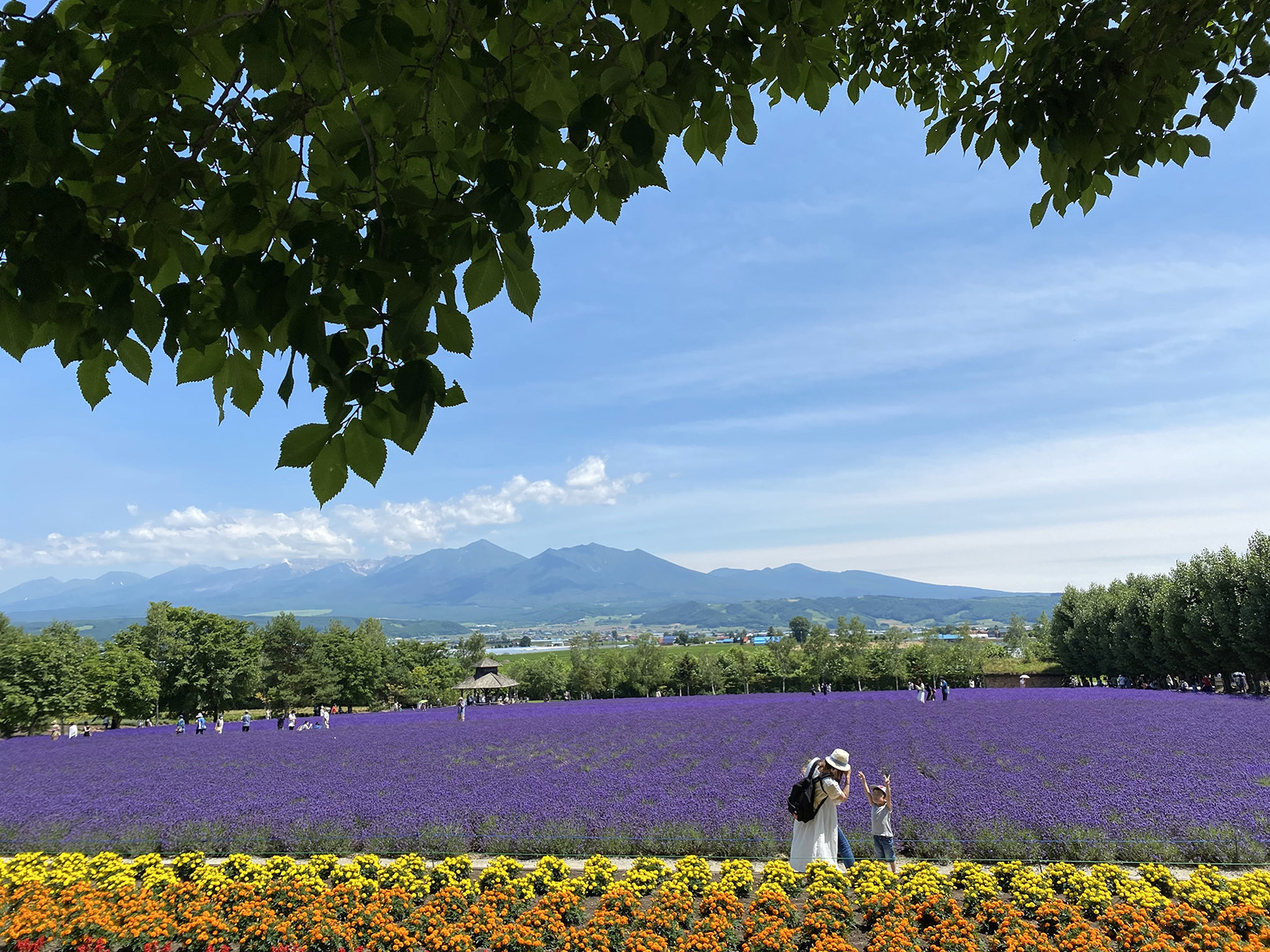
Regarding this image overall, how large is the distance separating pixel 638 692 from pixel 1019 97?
63534 mm

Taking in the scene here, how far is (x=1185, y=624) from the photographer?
145ft

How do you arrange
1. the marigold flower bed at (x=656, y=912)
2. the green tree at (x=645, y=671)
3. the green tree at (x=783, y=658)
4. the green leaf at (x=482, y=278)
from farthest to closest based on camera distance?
the green tree at (x=783, y=658)
the green tree at (x=645, y=671)
the marigold flower bed at (x=656, y=912)
the green leaf at (x=482, y=278)

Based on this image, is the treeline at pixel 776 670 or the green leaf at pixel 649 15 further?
the treeline at pixel 776 670

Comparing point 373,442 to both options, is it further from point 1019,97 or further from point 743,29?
point 1019,97

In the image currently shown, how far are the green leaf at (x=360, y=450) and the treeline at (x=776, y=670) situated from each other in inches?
2514

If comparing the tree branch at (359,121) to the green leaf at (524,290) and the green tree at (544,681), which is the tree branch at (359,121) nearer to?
the green leaf at (524,290)

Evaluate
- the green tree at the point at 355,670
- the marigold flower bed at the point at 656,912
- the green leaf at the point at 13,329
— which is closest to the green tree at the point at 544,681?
the green tree at the point at 355,670

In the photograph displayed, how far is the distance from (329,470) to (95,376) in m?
1.11

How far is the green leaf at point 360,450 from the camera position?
154 cm

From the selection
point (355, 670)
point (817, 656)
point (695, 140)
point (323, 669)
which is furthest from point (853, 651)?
point (695, 140)

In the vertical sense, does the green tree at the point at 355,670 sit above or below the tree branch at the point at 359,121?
below

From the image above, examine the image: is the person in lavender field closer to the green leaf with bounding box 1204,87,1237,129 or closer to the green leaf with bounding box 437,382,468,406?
the green leaf with bounding box 1204,87,1237,129

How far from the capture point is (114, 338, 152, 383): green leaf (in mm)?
1924

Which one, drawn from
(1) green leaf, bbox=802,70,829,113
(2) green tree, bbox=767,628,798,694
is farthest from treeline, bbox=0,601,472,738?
(1) green leaf, bbox=802,70,829,113
